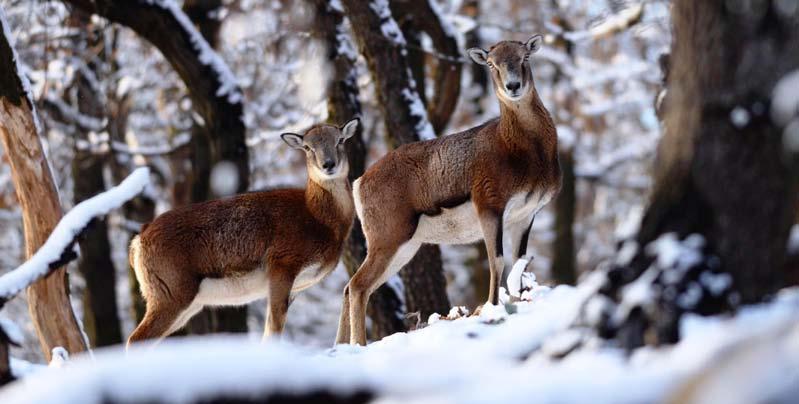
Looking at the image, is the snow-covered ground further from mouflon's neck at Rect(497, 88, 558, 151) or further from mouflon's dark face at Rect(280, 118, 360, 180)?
mouflon's dark face at Rect(280, 118, 360, 180)

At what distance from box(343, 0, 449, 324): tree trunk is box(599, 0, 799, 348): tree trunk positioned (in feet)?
22.3

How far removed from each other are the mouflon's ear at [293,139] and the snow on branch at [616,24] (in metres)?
5.77

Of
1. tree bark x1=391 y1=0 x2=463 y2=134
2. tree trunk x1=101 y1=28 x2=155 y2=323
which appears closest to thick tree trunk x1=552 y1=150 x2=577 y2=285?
tree bark x1=391 y1=0 x2=463 y2=134

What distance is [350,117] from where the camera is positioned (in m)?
11.8

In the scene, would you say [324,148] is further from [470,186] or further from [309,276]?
[470,186]

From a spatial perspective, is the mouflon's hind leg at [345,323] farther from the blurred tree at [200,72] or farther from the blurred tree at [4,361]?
the blurred tree at [200,72]

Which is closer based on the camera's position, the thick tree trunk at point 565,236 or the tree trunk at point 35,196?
the tree trunk at point 35,196

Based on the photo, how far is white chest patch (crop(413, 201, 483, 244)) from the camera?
881 cm

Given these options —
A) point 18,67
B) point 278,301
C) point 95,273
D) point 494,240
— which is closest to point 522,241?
point 494,240

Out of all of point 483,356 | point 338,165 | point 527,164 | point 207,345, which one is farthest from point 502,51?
point 207,345

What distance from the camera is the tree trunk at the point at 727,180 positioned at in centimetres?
453

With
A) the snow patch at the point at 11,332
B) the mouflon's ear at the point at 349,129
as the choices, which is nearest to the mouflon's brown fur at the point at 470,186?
the mouflon's ear at the point at 349,129

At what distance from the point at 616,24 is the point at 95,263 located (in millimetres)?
9008

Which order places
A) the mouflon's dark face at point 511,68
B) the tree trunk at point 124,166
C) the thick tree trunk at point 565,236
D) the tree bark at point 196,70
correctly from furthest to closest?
the thick tree trunk at point 565,236 → the tree trunk at point 124,166 → the tree bark at point 196,70 → the mouflon's dark face at point 511,68
